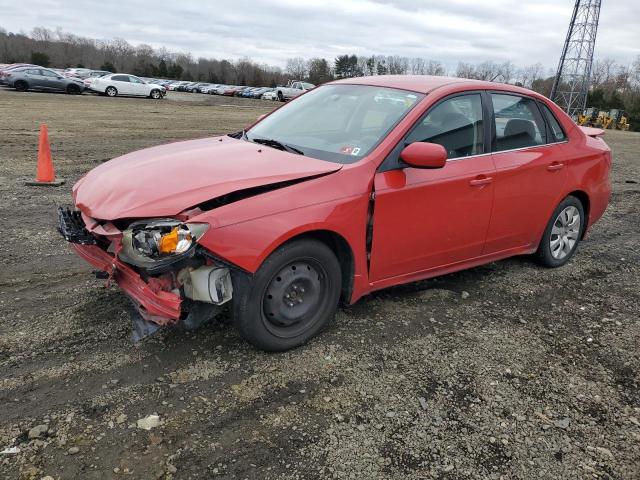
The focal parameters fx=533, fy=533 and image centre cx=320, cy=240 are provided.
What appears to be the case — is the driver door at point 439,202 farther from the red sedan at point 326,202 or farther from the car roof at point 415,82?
the car roof at point 415,82

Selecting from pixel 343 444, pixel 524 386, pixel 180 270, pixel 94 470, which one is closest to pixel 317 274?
pixel 180 270

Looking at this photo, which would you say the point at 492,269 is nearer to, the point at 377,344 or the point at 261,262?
the point at 377,344

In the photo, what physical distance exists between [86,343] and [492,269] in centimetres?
387

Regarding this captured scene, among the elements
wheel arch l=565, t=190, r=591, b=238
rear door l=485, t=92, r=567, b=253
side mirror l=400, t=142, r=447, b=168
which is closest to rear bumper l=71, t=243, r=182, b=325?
side mirror l=400, t=142, r=447, b=168

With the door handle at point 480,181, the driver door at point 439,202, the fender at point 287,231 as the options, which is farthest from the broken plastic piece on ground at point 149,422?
the door handle at point 480,181

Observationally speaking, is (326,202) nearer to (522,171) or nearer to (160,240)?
(160,240)

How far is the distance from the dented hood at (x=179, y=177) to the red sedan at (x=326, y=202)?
0.04 feet

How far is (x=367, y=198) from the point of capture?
3670mm

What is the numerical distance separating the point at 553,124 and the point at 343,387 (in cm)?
352

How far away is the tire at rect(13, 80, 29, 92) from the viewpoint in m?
29.4

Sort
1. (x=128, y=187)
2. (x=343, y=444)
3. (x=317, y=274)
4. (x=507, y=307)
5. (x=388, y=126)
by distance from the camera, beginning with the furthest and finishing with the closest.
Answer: (x=507, y=307)
(x=388, y=126)
(x=317, y=274)
(x=128, y=187)
(x=343, y=444)

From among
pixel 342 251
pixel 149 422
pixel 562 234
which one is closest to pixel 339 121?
pixel 342 251

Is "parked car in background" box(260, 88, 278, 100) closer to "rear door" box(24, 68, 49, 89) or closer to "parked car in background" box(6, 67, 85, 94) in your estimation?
Result: "parked car in background" box(6, 67, 85, 94)

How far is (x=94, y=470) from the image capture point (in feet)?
8.26
